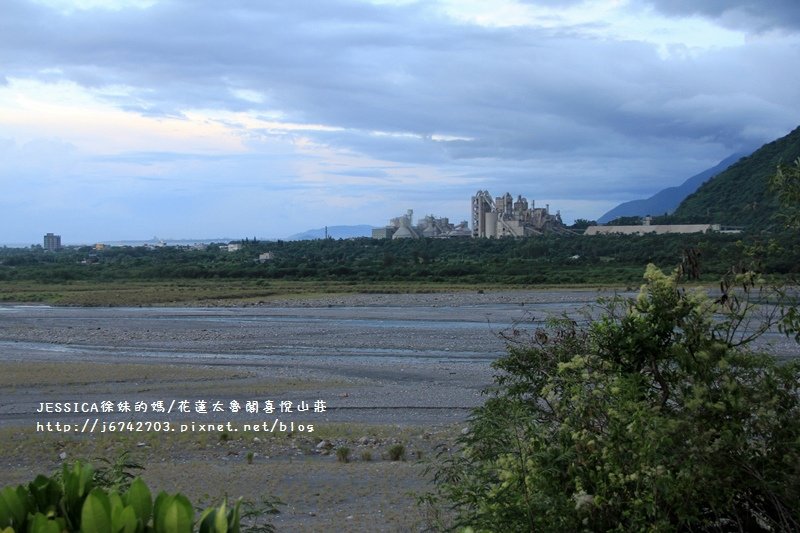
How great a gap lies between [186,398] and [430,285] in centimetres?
4976

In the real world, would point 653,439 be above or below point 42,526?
below

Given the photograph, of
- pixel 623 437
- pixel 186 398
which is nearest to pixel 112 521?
pixel 623 437

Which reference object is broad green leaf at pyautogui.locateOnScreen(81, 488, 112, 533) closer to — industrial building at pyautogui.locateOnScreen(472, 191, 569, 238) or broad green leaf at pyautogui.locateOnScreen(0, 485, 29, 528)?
broad green leaf at pyautogui.locateOnScreen(0, 485, 29, 528)

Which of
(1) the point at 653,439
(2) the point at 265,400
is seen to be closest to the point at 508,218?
(2) the point at 265,400

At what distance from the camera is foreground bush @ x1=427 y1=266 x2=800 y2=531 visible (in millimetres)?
4387

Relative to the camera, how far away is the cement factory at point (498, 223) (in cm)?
12606

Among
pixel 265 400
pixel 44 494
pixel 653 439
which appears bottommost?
pixel 265 400

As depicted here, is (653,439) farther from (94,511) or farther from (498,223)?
(498,223)

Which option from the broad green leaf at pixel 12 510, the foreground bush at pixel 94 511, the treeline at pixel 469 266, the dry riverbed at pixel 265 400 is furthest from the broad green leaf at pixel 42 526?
the treeline at pixel 469 266

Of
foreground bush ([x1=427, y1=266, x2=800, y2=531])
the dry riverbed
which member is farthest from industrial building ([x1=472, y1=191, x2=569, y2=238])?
foreground bush ([x1=427, y1=266, x2=800, y2=531])

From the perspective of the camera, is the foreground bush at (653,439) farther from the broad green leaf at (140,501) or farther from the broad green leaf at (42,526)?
the broad green leaf at (42,526)

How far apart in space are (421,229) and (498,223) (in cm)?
2679

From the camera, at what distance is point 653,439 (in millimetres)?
4316

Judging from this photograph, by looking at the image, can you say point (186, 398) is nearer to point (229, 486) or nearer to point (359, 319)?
point (229, 486)
